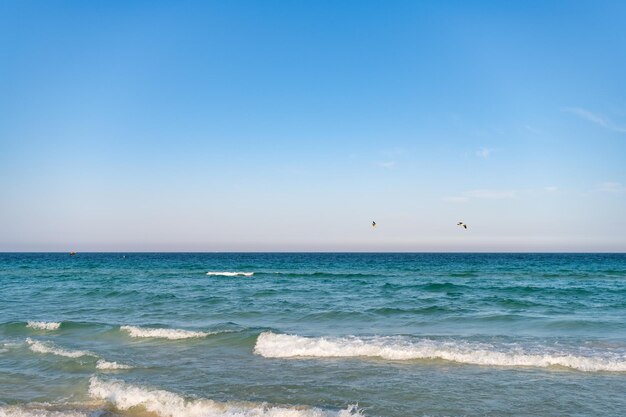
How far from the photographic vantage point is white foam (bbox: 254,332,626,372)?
44.8 feet

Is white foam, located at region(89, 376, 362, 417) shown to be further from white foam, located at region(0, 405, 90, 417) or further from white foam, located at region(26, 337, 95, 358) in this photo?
white foam, located at region(26, 337, 95, 358)

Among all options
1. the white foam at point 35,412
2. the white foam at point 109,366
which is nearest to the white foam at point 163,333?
the white foam at point 109,366

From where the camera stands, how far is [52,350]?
51.6 feet

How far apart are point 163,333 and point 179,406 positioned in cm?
822

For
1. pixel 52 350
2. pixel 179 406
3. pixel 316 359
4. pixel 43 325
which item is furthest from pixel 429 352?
pixel 43 325

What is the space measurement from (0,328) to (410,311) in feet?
57.6

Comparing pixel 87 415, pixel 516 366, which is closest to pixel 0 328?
pixel 87 415

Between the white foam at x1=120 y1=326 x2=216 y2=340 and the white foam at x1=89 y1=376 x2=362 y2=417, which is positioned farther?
the white foam at x1=120 y1=326 x2=216 y2=340

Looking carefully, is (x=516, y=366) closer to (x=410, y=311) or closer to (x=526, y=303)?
(x=410, y=311)

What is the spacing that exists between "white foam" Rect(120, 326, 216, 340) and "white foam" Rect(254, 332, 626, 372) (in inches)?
107

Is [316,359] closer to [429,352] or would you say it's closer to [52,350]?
[429,352]

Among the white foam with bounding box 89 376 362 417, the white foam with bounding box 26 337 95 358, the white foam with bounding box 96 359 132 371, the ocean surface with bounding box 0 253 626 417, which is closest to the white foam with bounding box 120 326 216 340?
the ocean surface with bounding box 0 253 626 417

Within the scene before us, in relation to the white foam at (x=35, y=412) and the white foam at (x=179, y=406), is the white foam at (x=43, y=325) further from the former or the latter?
the white foam at (x=35, y=412)

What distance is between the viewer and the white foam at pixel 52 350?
15.2 metres
